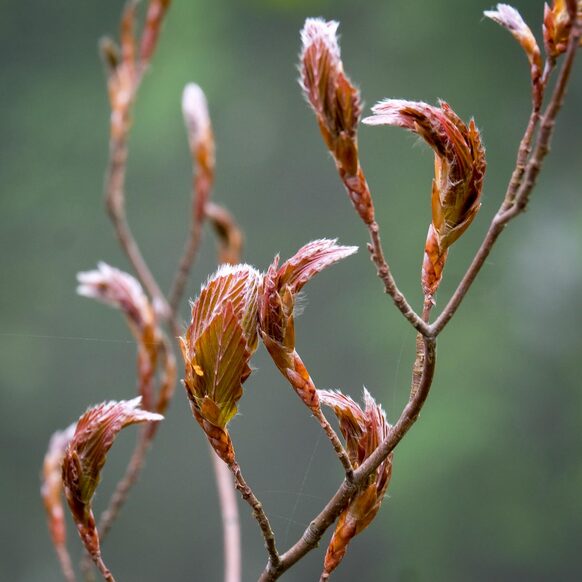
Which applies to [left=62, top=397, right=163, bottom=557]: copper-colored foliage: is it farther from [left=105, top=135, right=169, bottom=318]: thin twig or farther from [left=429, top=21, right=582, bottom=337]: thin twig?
[left=105, top=135, right=169, bottom=318]: thin twig

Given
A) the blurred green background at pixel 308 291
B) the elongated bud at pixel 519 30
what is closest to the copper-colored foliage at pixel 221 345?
the elongated bud at pixel 519 30

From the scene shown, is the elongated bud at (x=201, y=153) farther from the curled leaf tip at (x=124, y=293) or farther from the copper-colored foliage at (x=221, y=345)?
the copper-colored foliage at (x=221, y=345)

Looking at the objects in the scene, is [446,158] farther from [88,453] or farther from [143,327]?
[143,327]

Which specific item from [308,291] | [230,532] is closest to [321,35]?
[230,532]

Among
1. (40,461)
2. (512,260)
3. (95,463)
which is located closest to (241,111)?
(512,260)

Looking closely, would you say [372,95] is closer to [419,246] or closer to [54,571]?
[419,246]
